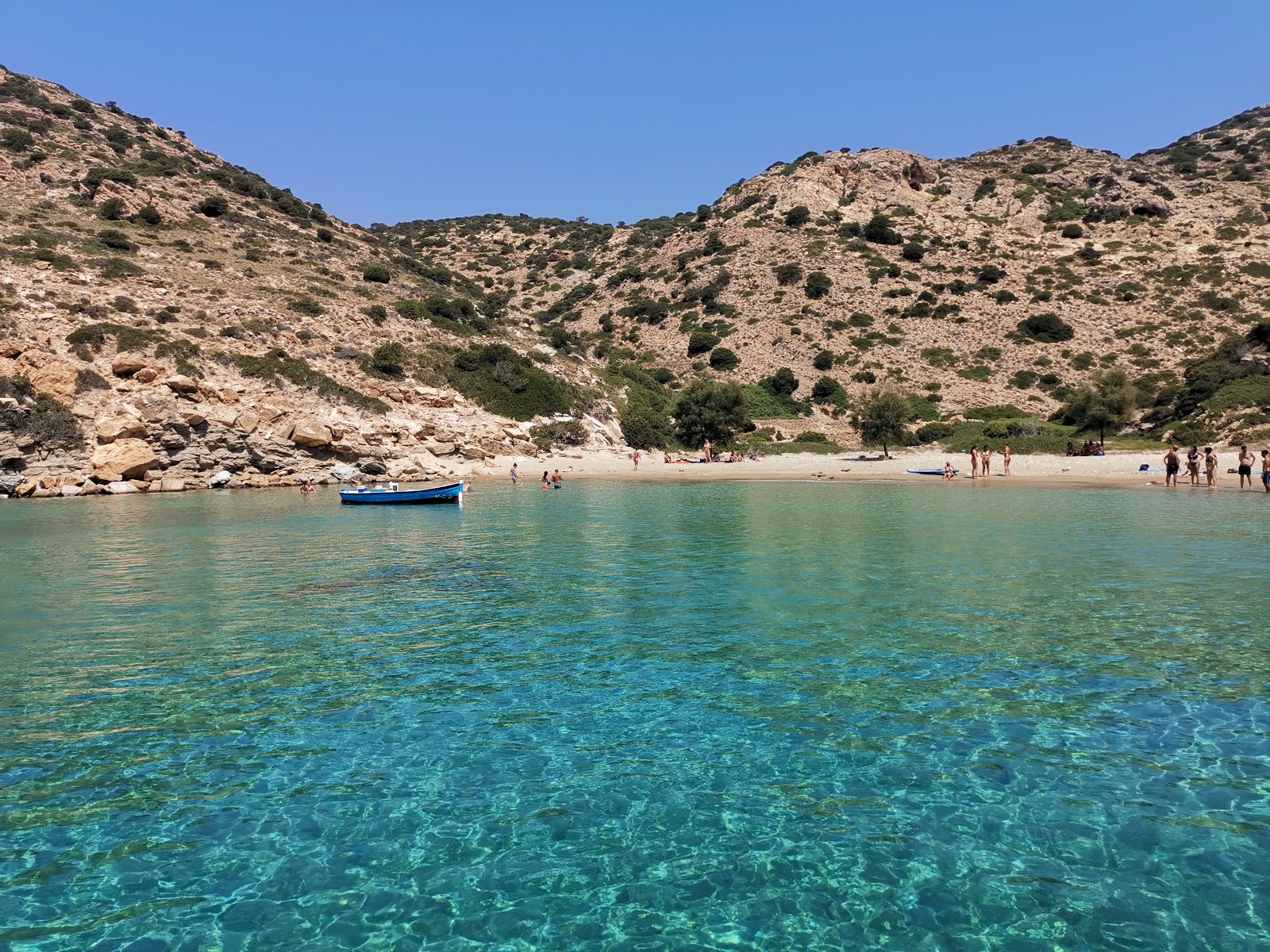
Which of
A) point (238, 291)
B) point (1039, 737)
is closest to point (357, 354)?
point (238, 291)

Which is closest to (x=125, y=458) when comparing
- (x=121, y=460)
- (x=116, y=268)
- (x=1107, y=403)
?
(x=121, y=460)

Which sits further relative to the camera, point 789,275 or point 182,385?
point 789,275

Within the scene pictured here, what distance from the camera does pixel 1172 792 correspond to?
6.75 metres

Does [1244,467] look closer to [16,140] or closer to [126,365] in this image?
[126,365]

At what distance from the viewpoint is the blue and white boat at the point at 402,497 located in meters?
34.0

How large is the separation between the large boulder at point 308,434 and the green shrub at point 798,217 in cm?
7432

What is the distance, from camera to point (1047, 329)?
265ft

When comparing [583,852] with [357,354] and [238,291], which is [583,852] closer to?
[357,354]

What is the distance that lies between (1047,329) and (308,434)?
70.8 metres

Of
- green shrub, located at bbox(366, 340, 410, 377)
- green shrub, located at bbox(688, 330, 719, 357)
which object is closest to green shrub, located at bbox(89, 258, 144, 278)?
green shrub, located at bbox(366, 340, 410, 377)

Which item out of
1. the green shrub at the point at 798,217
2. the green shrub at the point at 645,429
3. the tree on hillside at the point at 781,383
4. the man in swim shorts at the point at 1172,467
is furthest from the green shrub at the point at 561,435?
the green shrub at the point at 798,217

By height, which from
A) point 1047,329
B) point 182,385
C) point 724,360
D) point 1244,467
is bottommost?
point 1244,467

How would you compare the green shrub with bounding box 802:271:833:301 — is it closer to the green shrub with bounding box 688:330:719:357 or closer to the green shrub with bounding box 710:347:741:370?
the green shrub with bounding box 688:330:719:357

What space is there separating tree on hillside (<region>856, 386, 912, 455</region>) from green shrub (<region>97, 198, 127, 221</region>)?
59.0m
